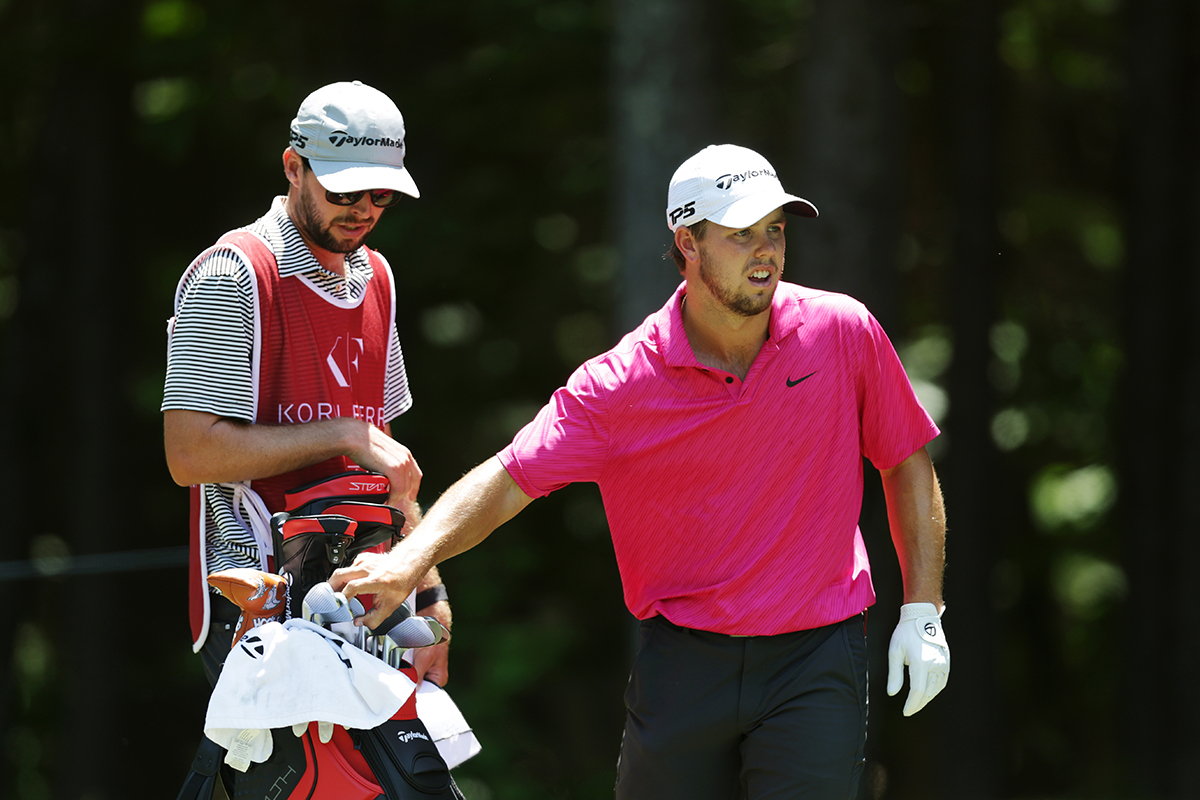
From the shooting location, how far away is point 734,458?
10.8ft

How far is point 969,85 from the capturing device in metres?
9.76

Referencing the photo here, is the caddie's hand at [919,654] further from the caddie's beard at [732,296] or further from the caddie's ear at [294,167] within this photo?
the caddie's ear at [294,167]

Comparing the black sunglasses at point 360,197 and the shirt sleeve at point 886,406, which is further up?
the black sunglasses at point 360,197

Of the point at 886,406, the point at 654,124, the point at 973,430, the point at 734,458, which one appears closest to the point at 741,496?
the point at 734,458

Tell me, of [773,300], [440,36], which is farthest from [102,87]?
[773,300]

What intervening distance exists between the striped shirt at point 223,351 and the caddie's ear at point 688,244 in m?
0.90

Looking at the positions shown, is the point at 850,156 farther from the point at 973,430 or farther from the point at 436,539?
the point at 436,539

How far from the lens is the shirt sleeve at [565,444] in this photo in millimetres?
3279

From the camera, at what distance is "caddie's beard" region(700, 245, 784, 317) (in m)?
3.27

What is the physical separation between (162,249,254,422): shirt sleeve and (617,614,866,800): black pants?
119cm

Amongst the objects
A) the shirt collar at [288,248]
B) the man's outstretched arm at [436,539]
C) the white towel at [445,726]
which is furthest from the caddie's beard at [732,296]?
the white towel at [445,726]

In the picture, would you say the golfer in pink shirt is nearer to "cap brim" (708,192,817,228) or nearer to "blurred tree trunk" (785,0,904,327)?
"cap brim" (708,192,817,228)

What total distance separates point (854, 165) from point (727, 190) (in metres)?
3.41

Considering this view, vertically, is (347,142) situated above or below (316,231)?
above
